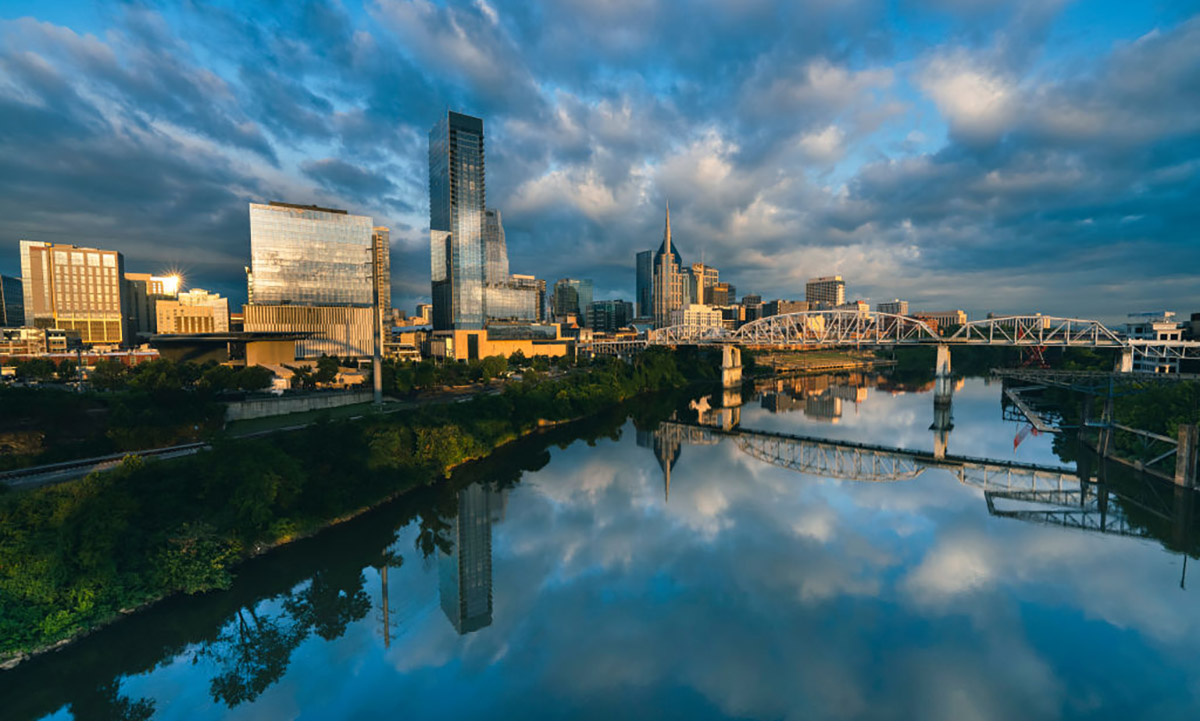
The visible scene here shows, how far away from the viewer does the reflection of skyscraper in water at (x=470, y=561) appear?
19.6 metres

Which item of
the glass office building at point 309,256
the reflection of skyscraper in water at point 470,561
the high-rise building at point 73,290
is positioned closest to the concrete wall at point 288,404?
the reflection of skyscraper in water at point 470,561

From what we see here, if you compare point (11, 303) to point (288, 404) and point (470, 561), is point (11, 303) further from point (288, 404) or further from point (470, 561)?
point (470, 561)

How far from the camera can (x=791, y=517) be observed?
96.3 feet

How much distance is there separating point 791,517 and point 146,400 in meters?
41.7

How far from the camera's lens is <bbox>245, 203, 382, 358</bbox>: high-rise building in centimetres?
8450

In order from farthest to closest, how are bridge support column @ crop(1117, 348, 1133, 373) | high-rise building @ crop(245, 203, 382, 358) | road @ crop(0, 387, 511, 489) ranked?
high-rise building @ crop(245, 203, 382, 358) → bridge support column @ crop(1117, 348, 1133, 373) → road @ crop(0, 387, 511, 489)

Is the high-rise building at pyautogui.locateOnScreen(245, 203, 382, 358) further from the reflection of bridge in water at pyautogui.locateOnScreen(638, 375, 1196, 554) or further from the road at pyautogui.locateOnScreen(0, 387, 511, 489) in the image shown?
the reflection of bridge in water at pyautogui.locateOnScreen(638, 375, 1196, 554)

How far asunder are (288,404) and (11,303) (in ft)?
586

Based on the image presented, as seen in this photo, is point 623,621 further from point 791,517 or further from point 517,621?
point 791,517

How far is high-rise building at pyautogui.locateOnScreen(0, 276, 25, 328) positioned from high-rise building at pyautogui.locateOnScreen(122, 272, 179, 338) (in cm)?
2621

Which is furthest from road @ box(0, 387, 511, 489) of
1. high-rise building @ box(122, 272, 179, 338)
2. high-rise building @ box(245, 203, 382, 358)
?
high-rise building @ box(122, 272, 179, 338)

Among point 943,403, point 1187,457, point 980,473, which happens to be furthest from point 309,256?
point 1187,457

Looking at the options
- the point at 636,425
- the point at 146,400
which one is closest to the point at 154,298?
the point at 146,400

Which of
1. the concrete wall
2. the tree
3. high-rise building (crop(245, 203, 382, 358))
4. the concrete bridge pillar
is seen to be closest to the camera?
the concrete wall
